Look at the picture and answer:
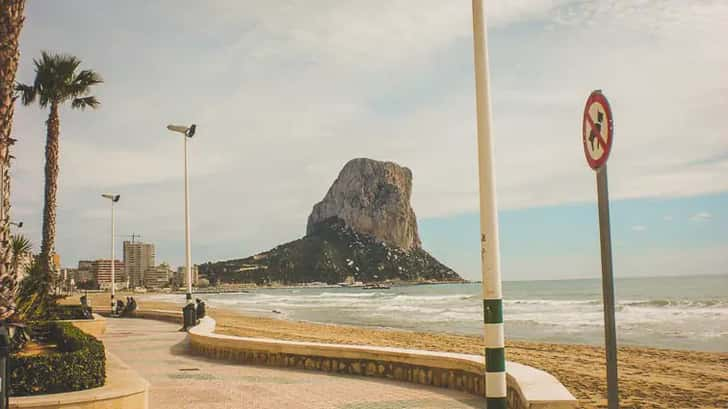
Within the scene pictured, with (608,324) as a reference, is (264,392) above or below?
below

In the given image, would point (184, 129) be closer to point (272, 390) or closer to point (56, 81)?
point (56, 81)

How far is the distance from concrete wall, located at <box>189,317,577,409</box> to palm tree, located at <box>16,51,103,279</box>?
1073cm

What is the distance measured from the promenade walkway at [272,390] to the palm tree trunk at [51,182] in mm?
10406

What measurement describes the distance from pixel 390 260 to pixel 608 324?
17045 cm

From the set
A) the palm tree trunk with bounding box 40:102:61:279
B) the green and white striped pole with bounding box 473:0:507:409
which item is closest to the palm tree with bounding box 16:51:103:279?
the palm tree trunk with bounding box 40:102:61:279

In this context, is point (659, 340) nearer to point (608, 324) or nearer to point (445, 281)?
point (608, 324)

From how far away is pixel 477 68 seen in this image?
5.62 meters

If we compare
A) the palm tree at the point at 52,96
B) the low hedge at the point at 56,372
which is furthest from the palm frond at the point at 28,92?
the low hedge at the point at 56,372

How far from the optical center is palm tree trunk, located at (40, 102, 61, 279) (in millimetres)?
21953

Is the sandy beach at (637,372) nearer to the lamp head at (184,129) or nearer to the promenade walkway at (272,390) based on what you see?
the promenade walkway at (272,390)

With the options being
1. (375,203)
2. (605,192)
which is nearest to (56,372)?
(605,192)

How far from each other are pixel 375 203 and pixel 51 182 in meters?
155

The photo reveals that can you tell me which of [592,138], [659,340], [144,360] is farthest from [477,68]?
[659,340]

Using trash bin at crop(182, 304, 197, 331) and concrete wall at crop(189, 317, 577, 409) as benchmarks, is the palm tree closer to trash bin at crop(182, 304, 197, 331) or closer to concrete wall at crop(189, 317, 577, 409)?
trash bin at crop(182, 304, 197, 331)
